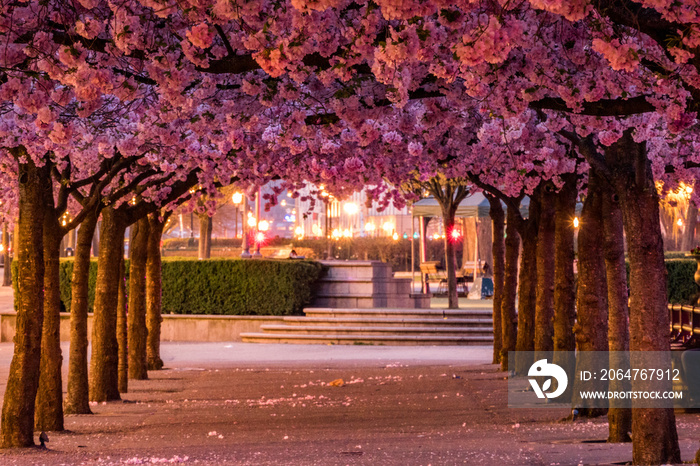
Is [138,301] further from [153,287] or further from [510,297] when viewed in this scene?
[510,297]

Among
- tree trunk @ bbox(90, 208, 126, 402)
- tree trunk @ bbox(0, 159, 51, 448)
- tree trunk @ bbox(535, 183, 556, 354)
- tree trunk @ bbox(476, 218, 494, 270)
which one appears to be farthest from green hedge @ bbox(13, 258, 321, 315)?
tree trunk @ bbox(476, 218, 494, 270)

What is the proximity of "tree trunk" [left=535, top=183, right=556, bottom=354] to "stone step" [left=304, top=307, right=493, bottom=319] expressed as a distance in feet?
32.5

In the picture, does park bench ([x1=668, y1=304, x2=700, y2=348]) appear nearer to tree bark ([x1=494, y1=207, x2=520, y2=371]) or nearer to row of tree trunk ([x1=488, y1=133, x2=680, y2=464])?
row of tree trunk ([x1=488, y1=133, x2=680, y2=464])

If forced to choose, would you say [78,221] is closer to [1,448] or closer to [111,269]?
[111,269]

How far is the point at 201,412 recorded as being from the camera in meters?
12.7

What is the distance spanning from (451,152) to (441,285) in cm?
2486

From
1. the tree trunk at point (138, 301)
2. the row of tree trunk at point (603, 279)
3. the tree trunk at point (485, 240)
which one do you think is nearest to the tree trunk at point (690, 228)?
the tree trunk at point (485, 240)

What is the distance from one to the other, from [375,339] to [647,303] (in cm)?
1550

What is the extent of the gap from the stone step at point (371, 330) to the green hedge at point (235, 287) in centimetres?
101

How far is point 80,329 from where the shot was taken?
487 inches

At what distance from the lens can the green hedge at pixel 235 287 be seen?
25.3 meters

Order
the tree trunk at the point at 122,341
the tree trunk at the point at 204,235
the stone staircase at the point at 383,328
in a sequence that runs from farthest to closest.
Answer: the tree trunk at the point at 204,235 → the stone staircase at the point at 383,328 → the tree trunk at the point at 122,341

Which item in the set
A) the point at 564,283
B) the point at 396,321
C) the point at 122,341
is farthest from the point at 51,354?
the point at 396,321

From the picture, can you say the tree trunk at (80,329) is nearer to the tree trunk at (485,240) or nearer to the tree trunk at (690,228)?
the tree trunk at (485,240)
